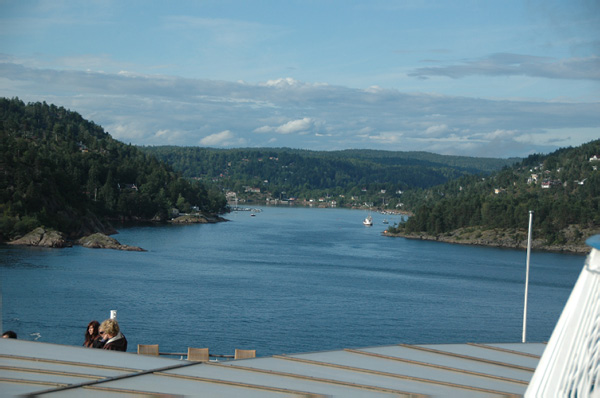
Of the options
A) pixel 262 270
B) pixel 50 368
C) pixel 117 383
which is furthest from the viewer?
pixel 262 270

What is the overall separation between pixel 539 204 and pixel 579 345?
80.7 m

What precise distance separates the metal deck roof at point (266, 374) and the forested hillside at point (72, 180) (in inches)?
1834

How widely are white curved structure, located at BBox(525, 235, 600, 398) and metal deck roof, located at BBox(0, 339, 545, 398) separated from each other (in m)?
1.95

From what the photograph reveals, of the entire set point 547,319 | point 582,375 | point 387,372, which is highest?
point 582,375

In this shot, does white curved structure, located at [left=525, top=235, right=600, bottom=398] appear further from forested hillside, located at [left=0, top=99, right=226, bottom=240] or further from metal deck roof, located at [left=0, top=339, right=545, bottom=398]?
forested hillside, located at [left=0, top=99, right=226, bottom=240]

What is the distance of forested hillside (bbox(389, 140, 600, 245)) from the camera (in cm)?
7069

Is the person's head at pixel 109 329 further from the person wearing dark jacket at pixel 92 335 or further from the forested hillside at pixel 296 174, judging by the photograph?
the forested hillside at pixel 296 174

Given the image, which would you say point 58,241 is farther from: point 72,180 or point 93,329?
point 93,329

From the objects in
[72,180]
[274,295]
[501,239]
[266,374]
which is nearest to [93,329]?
[266,374]

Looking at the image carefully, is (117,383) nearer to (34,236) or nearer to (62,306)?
(62,306)

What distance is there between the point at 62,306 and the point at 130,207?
51.9 metres

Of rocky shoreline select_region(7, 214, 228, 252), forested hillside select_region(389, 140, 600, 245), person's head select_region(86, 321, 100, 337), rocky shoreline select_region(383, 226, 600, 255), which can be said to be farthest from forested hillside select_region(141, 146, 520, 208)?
person's head select_region(86, 321, 100, 337)

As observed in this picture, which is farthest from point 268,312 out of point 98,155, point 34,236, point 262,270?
point 98,155

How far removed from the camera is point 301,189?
6737 inches
